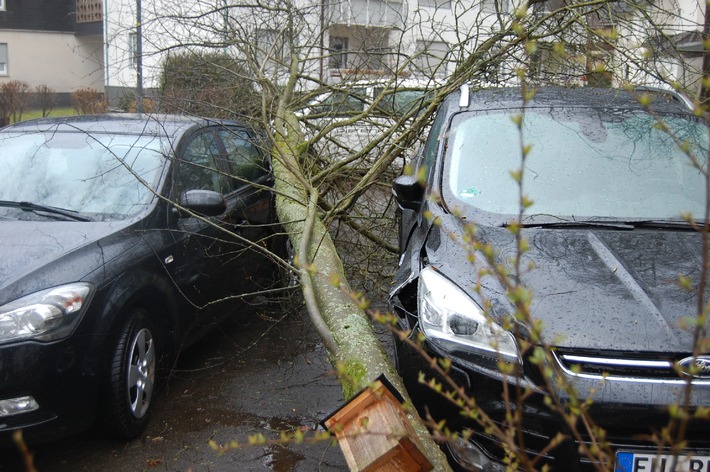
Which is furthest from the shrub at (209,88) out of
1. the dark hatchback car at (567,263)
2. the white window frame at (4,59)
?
the white window frame at (4,59)

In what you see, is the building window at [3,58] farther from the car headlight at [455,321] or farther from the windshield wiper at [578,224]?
the car headlight at [455,321]

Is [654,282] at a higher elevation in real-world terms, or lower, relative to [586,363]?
higher

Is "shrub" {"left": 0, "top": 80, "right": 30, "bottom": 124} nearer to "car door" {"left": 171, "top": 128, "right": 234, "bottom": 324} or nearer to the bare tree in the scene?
the bare tree

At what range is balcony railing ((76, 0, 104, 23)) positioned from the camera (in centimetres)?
3456

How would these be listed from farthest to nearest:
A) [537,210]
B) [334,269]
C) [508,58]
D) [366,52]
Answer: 1. [366,52]
2. [508,58]
3. [334,269]
4. [537,210]

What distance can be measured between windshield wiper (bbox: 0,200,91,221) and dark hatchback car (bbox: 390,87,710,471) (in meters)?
1.97

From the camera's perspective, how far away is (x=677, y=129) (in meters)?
4.14

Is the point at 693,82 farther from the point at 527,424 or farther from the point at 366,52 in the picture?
the point at 527,424

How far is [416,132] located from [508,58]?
1149 mm

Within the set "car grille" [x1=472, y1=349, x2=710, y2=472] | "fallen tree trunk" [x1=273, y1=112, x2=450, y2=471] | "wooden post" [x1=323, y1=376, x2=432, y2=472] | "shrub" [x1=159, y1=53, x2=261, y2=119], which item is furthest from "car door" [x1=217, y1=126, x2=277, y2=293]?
"car grille" [x1=472, y1=349, x2=710, y2=472]

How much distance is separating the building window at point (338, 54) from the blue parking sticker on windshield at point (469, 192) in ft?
12.2

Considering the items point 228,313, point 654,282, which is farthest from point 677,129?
point 228,313

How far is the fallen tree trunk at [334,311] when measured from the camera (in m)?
2.70

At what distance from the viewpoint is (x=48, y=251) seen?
3.79 meters
